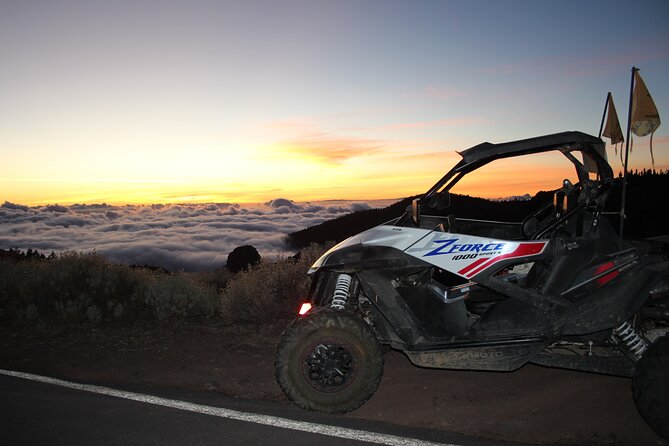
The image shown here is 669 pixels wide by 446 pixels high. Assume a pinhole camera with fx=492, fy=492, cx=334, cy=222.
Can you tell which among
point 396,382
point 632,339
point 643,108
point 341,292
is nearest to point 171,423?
point 341,292

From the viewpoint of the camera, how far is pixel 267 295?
8.27 meters

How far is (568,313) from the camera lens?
4.39 m

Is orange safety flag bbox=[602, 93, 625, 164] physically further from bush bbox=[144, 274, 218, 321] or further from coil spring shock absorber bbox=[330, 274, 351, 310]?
bush bbox=[144, 274, 218, 321]

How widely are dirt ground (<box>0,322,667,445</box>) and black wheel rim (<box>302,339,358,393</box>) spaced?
39 centimetres

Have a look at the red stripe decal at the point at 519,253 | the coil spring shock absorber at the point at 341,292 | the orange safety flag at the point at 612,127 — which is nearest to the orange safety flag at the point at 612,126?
the orange safety flag at the point at 612,127

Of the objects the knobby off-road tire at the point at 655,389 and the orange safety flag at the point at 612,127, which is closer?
the knobby off-road tire at the point at 655,389

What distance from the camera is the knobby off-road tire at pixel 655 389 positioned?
12.7 feet

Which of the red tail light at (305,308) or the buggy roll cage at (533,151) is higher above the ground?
the buggy roll cage at (533,151)

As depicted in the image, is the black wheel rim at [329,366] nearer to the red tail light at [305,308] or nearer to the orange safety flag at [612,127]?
the red tail light at [305,308]

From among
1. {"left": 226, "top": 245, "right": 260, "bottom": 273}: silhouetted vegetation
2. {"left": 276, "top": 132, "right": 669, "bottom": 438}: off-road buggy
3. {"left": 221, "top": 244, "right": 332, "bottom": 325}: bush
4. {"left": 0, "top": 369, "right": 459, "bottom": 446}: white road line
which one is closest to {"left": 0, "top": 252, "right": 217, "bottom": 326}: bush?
{"left": 221, "top": 244, "right": 332, "bottom": 325}: bush

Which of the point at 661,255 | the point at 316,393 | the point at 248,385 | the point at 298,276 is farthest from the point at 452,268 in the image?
the point at 298,276

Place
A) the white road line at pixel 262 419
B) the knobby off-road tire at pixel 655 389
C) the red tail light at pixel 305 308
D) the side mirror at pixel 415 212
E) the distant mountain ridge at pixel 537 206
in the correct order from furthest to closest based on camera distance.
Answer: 1. the distant mountain ridge at pixel 537 206
2. the red tail light at pixel 305 308
3. the side mirror at pixel 415 212
4. the white road line at pixel 262 419
5. the knobby off-road tire at pixel 655 389

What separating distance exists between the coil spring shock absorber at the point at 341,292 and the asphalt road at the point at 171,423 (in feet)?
3.42

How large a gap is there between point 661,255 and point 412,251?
8.00 feet
